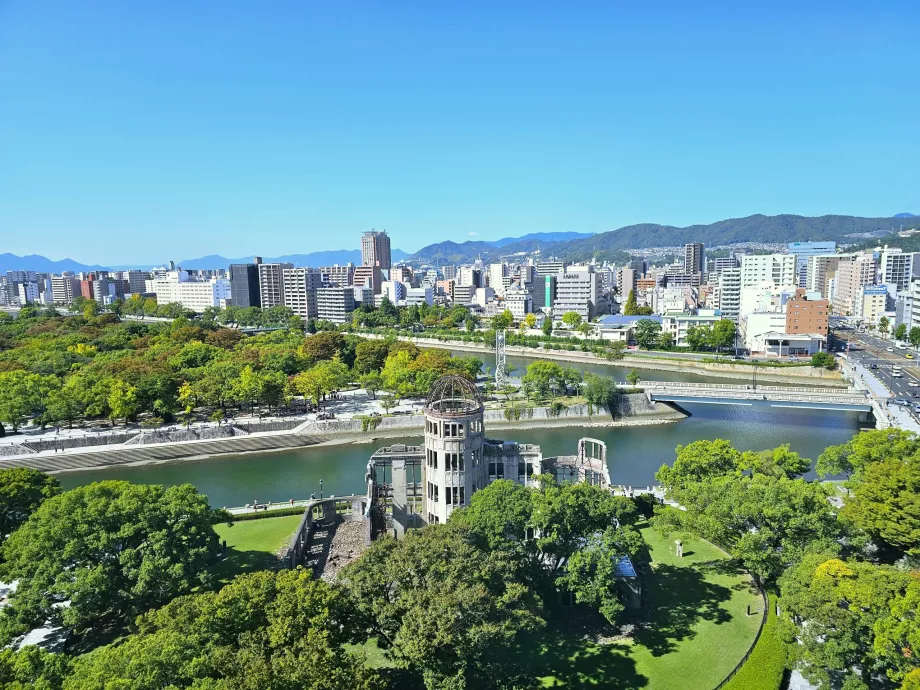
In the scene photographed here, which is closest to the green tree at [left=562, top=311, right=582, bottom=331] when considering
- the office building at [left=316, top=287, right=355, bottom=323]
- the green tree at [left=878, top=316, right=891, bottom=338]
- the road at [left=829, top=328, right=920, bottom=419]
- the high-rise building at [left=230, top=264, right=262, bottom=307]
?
the road at [left=829, top=328, right=920, bottom=419]

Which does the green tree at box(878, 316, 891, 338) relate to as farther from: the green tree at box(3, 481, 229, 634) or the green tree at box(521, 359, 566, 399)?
the green tree at box(3, 481, 229, 634)

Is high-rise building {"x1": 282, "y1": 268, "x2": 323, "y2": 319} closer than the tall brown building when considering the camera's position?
No

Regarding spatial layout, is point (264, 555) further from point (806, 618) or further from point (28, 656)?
point (806, 618)

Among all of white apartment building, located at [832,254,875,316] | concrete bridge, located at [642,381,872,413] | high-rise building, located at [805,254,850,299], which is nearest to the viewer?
concrete bridge, located at [642,381,872,413]

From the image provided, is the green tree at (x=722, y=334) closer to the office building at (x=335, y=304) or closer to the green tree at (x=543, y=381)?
the green tree at (x=543, y=381)

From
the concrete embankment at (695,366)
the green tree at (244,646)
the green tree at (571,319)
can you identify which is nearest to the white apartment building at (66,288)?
the concrete embankment at (695,366)


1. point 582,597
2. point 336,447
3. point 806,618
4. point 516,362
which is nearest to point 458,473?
point 582,597

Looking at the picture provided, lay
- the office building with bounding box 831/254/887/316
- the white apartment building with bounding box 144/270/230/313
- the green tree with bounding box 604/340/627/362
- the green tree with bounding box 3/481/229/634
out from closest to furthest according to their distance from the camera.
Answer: the green tree with bounding box 3/481/229/634, the green tree with bounding box 604/340/627/362, the office building with bounding box 831/254/887/316, the white apartment building with bounding box 144/270/230/313
